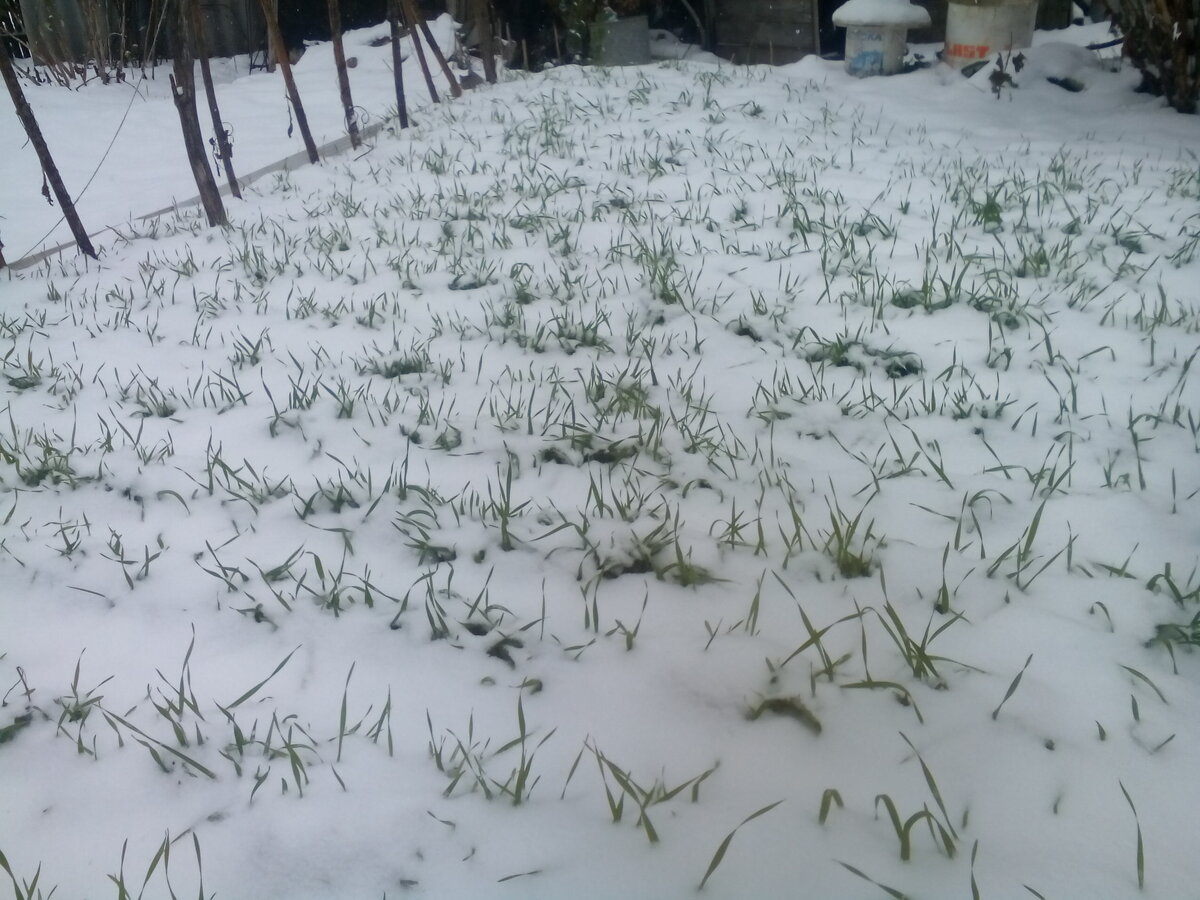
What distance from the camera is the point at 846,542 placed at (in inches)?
63.7

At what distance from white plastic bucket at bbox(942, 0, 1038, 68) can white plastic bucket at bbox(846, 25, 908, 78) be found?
0.40 metres

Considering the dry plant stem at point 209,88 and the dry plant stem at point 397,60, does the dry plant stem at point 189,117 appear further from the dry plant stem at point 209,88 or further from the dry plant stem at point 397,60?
the dry plant stem at point 397,60

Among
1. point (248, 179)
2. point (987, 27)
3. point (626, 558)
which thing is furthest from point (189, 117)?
point (987, 27)

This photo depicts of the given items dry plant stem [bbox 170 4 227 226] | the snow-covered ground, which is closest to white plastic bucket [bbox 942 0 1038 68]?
the snow-covered ground

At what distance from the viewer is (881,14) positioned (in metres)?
6.77

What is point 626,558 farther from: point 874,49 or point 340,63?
point 874,49

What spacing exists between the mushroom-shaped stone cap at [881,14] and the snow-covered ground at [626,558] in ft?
11.9

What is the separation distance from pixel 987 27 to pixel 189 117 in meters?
5.56

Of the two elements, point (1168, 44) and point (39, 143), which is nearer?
point (39, 143)

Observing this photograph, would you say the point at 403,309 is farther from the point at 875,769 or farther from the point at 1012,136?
the point at 1012,136

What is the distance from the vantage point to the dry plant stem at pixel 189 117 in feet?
14.1

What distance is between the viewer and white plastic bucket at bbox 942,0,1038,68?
6664 millimetres

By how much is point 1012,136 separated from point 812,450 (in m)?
3.84

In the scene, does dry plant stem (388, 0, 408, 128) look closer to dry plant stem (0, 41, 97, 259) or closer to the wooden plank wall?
dry plant stem (0, 41, 97, 259)
